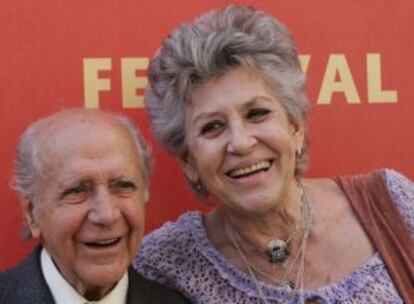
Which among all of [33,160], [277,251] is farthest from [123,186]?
[277,251]

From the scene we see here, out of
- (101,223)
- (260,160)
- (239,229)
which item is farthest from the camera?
(239,229)

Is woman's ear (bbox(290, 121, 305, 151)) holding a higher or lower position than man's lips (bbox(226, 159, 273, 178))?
higher

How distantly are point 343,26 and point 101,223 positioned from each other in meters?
1.01

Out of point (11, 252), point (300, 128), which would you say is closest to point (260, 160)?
point (300, 128)

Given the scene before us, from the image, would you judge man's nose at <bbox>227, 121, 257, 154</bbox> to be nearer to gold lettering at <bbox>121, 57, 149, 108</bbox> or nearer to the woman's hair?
the woman's hair

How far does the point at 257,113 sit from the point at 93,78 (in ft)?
1.65

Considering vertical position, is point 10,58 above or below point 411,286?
above

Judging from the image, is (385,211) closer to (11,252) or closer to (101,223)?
(101,223)

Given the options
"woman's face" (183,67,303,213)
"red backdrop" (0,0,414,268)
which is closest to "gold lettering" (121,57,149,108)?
"red backdrop" (0,0,414,268)

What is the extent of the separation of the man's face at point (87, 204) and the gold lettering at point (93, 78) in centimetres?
46

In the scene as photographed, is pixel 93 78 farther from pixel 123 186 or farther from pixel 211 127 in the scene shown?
pixel 123 186

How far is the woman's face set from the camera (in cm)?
250

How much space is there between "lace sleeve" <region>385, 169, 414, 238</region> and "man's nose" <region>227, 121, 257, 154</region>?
0.43 m

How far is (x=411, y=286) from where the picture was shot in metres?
2.57
